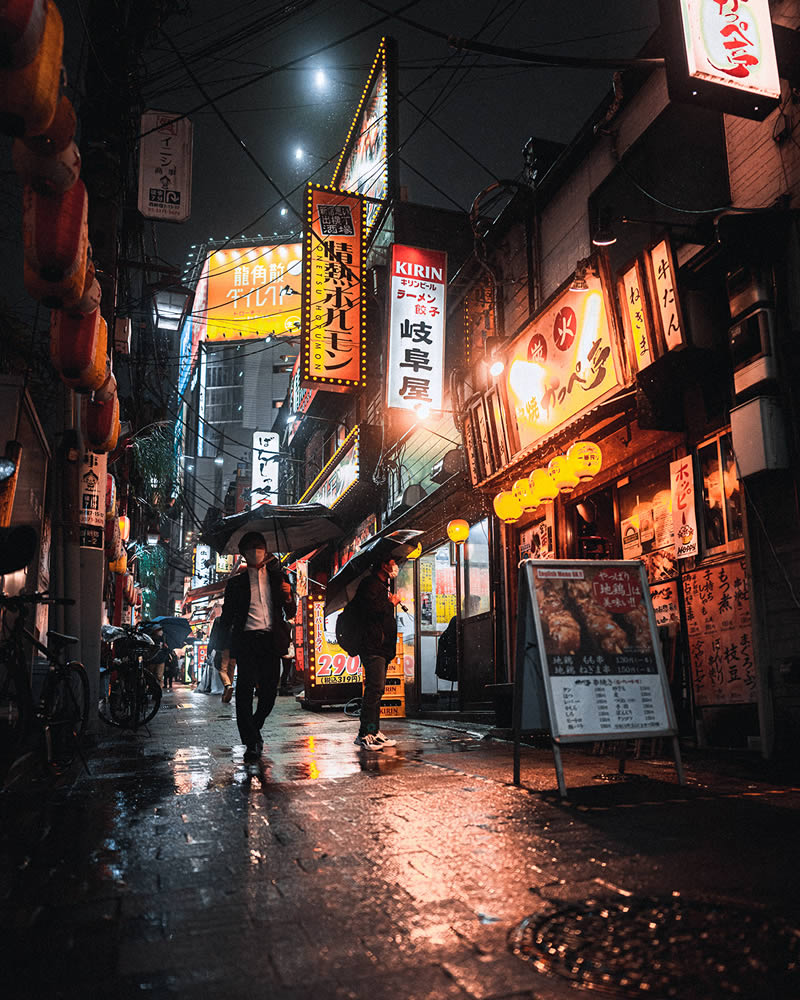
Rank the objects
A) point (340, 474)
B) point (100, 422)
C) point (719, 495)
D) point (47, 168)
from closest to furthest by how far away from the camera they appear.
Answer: point (47, 168), point (719, 495), point (100, 422), point (340, 474)

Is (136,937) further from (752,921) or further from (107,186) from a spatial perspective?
(107,186)

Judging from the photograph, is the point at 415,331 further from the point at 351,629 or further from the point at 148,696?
the point at 148,696

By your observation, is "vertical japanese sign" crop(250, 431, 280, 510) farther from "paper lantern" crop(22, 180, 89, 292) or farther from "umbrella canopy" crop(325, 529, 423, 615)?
"paper lantern" crop(22, 180, 89, 292)

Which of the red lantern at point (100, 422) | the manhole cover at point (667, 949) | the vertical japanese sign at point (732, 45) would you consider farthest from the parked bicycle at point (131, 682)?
the vertical japanese sign at point (732, 45)

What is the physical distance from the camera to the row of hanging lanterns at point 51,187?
→ 5.50m

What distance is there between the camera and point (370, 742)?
348 inches

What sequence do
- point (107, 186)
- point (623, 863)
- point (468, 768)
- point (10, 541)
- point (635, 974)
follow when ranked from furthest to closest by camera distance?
point (107, 186)
point (468, 768)
point (10, 541)
point (623, 863)
point (635, 974)

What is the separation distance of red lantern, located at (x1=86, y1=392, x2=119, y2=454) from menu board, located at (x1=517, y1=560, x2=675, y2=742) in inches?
281

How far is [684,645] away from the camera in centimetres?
838

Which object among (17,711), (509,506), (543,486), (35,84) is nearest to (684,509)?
(543,486)

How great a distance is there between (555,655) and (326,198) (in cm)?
1532

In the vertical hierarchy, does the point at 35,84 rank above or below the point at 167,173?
below

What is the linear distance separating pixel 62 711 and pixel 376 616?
3.63 m

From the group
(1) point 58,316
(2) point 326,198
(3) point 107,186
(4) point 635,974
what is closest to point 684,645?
(4) point 635,974
